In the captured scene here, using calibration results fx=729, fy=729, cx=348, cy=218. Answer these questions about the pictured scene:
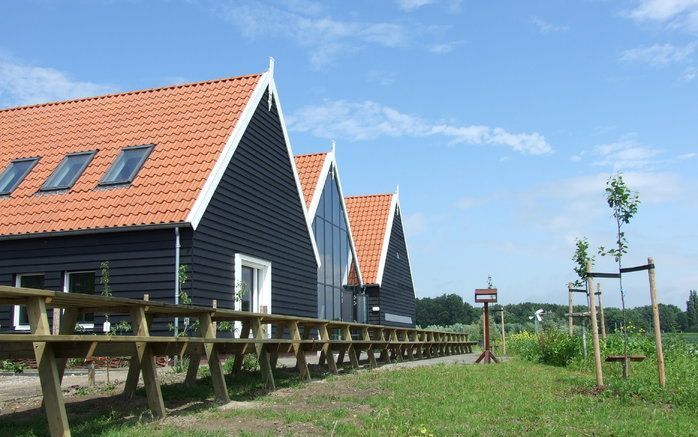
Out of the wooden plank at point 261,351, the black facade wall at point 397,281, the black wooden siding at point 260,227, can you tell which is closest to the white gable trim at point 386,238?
the black facade wall at point 397,281

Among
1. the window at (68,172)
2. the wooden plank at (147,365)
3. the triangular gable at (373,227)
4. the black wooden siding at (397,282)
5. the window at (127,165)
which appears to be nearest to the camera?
the wooden plank at (147,365)

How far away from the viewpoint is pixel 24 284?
17406 millimetres

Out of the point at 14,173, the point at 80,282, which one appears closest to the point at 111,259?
the point at 80,282

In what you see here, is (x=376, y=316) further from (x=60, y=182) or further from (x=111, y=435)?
(x=111, y=435)

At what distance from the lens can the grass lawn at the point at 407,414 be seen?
6836mm

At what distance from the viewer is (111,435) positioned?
6414 millimetres

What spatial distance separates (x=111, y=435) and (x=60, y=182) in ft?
41.9

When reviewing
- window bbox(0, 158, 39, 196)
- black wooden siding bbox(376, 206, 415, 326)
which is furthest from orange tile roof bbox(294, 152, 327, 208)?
window bbox(0, 158, 39, 196)

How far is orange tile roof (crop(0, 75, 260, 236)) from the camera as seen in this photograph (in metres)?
16.3

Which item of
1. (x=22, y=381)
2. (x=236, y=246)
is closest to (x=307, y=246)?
(x=236, y=246)

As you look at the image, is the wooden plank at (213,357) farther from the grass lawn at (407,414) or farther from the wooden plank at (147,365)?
the wooden plank at (147,365)

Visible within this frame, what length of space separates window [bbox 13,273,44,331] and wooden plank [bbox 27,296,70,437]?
11.9m

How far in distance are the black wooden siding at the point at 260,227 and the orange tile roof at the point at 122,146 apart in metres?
0.83

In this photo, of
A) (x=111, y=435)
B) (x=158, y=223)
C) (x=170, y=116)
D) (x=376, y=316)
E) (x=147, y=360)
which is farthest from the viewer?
(x=376, y=316)
